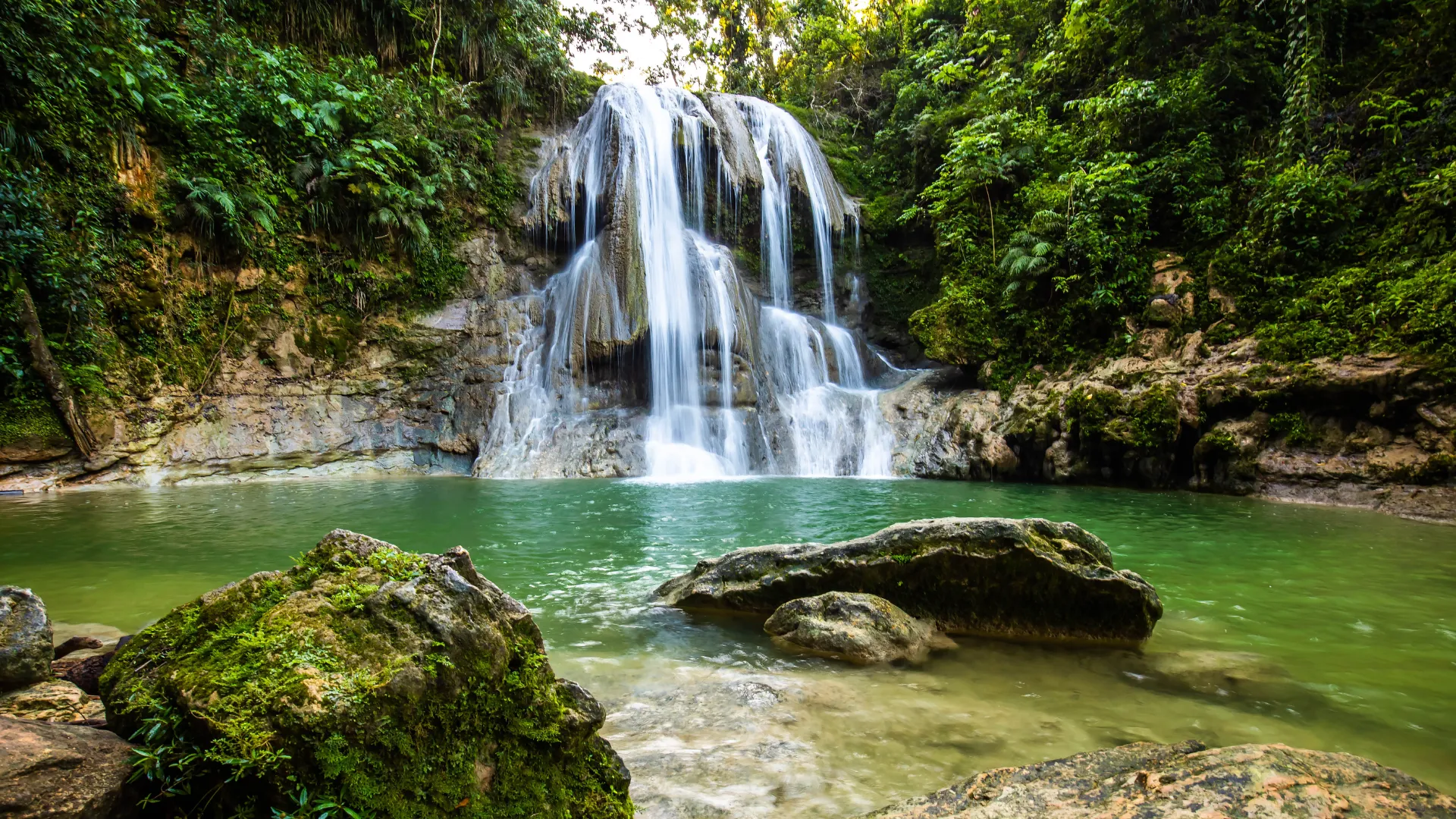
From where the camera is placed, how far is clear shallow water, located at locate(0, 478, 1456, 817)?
2209 mm

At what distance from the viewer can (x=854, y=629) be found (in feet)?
10.9

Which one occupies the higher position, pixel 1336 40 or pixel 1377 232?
pixel 1336 40

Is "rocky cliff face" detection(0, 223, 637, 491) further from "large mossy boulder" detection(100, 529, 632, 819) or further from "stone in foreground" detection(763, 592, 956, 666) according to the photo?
"large mossy boulder" detection(100, 529, 632, 819)

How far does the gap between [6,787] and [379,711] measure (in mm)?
625

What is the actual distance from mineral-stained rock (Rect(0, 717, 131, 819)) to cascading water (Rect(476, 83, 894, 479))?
11614 millimetres

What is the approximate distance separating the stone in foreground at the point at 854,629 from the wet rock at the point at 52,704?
2.81 m

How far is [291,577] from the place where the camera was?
75.1 inches

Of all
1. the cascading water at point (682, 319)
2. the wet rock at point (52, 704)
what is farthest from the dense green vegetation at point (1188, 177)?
the wet rock at point (52, 704)

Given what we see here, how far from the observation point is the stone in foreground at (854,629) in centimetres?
323

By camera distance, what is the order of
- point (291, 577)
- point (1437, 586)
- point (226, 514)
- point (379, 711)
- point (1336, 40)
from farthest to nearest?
point (1336, 40) → point (226, 514) → point (1437, 586) → point (291, 577) → point (379, 711)

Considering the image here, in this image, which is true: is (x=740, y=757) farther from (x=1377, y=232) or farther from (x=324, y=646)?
(x=1377, y=232)

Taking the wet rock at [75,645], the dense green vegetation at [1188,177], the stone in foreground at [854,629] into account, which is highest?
the dense green vegetation at [1188,177]

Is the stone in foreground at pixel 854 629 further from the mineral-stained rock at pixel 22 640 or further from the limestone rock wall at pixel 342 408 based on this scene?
the limestone rock wall at pixel 342 408

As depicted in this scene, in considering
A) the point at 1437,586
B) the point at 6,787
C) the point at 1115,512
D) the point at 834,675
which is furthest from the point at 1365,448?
the point at 6,787
